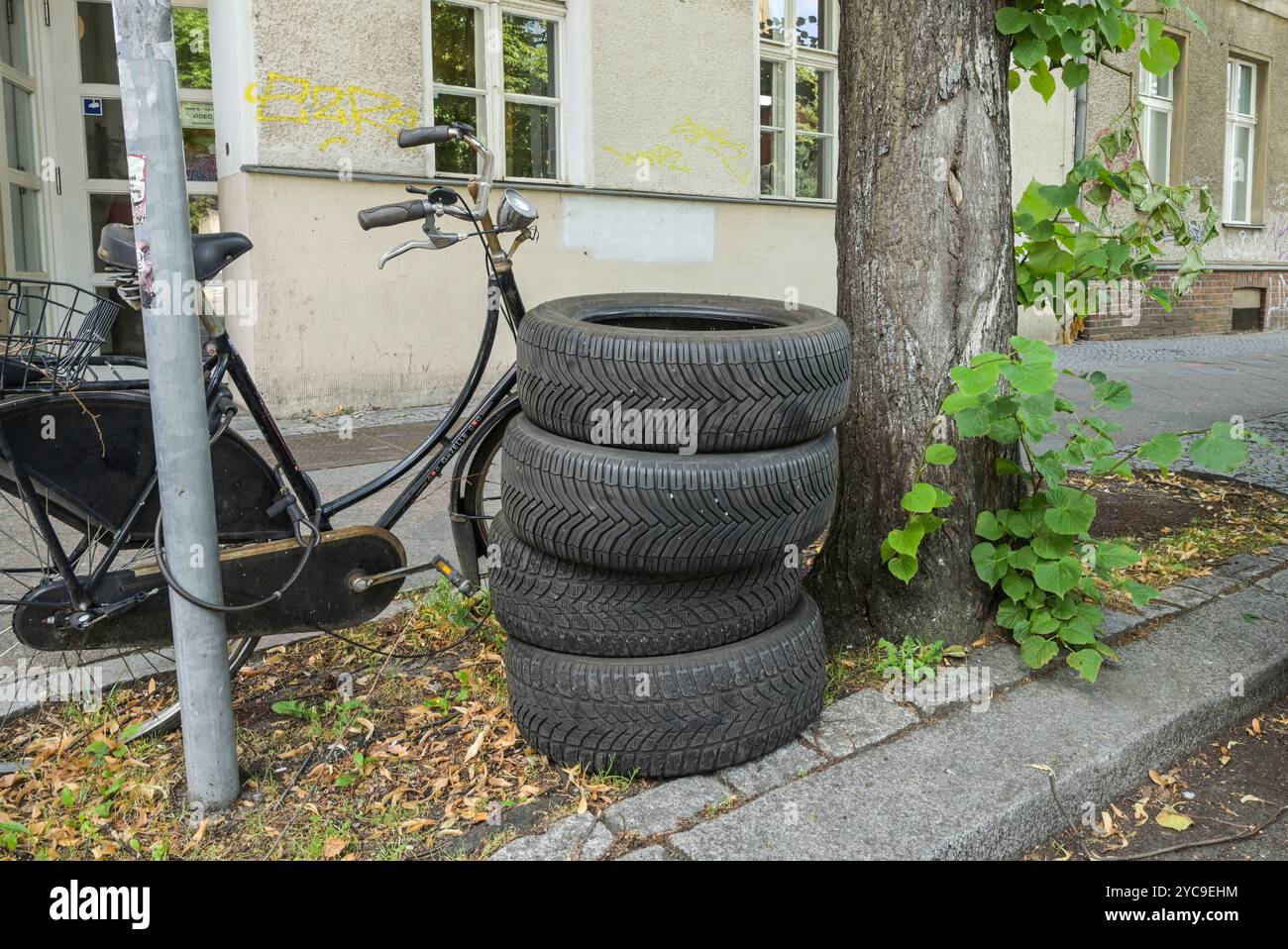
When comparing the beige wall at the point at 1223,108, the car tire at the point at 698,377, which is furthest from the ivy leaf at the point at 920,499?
the beige wall at the point at 1223,108

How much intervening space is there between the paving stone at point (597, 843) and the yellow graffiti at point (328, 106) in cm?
636

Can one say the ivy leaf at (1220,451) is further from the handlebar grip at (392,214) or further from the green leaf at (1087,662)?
the handlebar grip at (392,214)

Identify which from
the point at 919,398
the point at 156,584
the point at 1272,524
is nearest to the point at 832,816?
the point at 919,398

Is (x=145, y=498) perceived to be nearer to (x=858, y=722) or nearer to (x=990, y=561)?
(x=858, y=722)

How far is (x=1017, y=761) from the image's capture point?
266 cm

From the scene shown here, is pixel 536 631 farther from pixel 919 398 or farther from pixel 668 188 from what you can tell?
pixel 668 188

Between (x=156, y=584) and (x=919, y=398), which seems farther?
(x=919, y=398)

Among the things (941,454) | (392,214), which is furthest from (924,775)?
(392,214)

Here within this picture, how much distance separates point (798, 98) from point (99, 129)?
20.8ft

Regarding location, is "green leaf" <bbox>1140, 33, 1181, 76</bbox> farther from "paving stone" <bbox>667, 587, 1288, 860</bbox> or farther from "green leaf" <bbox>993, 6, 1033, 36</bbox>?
"paving stone" <bbox>667, 587, 1288, 860</bbox>

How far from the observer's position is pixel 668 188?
9.37 meters

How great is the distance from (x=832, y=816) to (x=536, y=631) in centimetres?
82

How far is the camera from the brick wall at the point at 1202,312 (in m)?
13.2

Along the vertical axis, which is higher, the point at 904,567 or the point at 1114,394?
the point at 1114,394
